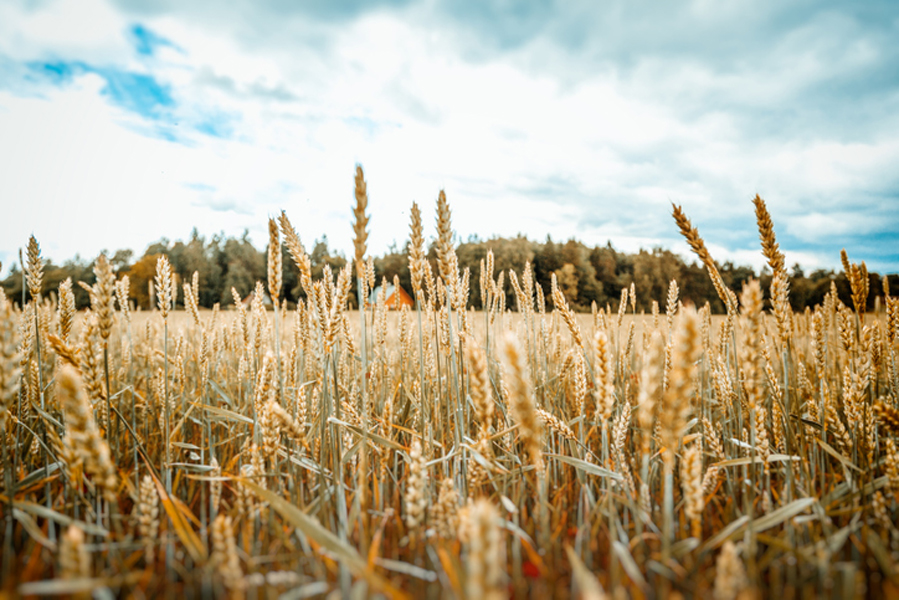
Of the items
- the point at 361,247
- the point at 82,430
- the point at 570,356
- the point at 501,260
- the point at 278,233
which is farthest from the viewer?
the point at 501,260

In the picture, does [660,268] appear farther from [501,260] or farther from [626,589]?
[626,589]

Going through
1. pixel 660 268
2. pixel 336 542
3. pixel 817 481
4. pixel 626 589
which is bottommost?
pixel 817 481

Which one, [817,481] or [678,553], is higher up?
[678,553]

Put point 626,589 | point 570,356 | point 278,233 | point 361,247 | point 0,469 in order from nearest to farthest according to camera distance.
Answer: point 626,589
point 361,247
point 278,233
point 0,469
point 570,356

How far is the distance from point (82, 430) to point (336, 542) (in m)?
0.66

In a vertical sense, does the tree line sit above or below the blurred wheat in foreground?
above

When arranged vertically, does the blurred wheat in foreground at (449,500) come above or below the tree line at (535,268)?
below

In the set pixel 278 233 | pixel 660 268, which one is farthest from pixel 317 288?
pixel 660 268

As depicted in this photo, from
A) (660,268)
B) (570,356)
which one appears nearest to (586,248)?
(660,268)

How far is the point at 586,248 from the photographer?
46812mm

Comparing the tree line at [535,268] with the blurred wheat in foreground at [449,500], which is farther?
the tree line at [535,268]

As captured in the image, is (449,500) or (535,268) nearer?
(449,500)

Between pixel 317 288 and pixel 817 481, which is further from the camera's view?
pixel 817 481

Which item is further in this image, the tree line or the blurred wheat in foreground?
the tree line
